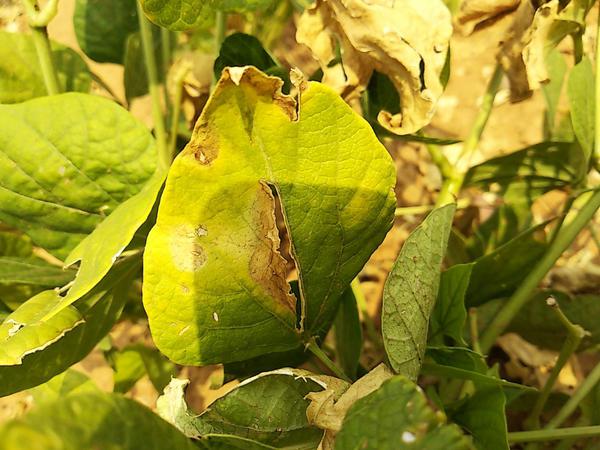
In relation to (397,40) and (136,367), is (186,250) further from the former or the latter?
(136,367)

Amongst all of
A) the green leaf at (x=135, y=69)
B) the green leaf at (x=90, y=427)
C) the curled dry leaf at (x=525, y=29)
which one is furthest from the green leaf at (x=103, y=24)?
the green leaf at (x=90, y=427)

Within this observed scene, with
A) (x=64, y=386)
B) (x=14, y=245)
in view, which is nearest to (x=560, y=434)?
(x=64, y=386)

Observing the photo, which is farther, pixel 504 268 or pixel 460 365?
pixel 504 268

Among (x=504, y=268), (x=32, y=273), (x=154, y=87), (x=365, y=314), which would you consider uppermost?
(x=154, y=87)

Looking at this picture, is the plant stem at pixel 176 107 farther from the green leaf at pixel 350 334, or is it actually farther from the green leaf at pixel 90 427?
the green leaf at pixel 90 427

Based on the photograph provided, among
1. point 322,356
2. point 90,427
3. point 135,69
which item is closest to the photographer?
point 90,427

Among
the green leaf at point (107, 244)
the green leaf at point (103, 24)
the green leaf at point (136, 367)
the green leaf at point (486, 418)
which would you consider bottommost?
the green leaf at point (136, 367)

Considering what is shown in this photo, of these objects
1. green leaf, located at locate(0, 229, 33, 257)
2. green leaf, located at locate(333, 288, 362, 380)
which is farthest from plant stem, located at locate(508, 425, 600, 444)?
green leaf, located at locate(0, 229, 33, 257)
